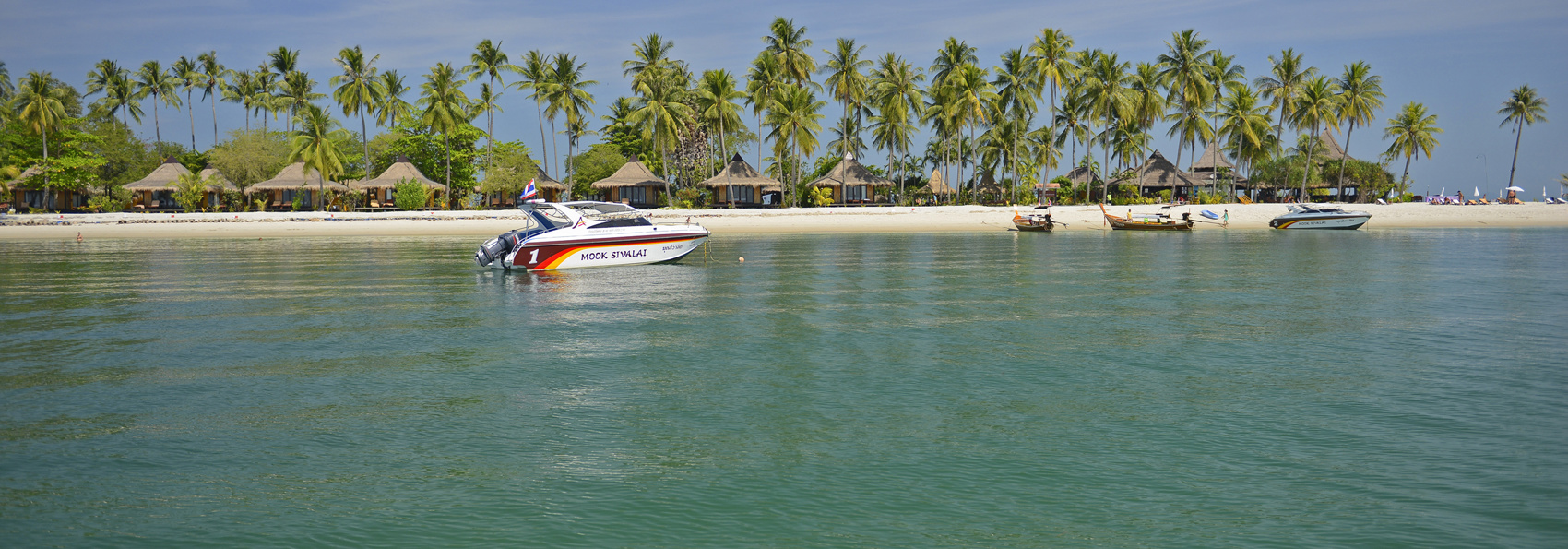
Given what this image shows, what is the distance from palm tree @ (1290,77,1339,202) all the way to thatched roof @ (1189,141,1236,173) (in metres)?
6.46

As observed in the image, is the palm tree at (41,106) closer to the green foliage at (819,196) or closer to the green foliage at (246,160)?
the green foliage at (246,160)

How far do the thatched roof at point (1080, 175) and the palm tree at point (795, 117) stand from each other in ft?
71.9

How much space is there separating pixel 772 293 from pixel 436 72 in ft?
190

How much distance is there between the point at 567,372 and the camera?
1233cm

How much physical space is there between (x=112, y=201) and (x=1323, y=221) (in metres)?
79.8

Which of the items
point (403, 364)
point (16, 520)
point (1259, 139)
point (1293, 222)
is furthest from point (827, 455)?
point (1259, 139)

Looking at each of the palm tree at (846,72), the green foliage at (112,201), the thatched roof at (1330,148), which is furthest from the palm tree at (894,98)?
the green foliage at (112,201)

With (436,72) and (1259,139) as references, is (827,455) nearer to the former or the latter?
(436,72)

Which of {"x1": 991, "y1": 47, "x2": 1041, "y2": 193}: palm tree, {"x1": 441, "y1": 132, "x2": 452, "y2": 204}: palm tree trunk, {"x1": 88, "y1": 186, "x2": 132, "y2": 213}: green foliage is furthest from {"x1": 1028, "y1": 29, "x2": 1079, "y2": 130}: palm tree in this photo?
{"x1": 88, "y1": 186, "x2": 132, "y2": 213}: green foliage

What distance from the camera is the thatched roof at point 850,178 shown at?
70.5m

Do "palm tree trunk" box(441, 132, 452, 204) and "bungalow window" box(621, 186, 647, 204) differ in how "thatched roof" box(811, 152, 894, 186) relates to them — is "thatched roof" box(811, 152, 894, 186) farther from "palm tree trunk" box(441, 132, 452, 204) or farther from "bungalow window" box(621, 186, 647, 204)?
"palm tree trunk" box(441, 132, 452, 204)

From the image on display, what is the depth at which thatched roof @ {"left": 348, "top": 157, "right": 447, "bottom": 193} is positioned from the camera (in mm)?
69875

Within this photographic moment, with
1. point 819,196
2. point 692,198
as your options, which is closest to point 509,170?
point 692,198

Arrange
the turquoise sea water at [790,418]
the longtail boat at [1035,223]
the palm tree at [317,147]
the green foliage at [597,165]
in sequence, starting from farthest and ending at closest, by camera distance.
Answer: the green foliage at [597,165] < the palm tree at [317,147] < the longtail boat at [1035,223] < the turquoise sea water at [790,418]
